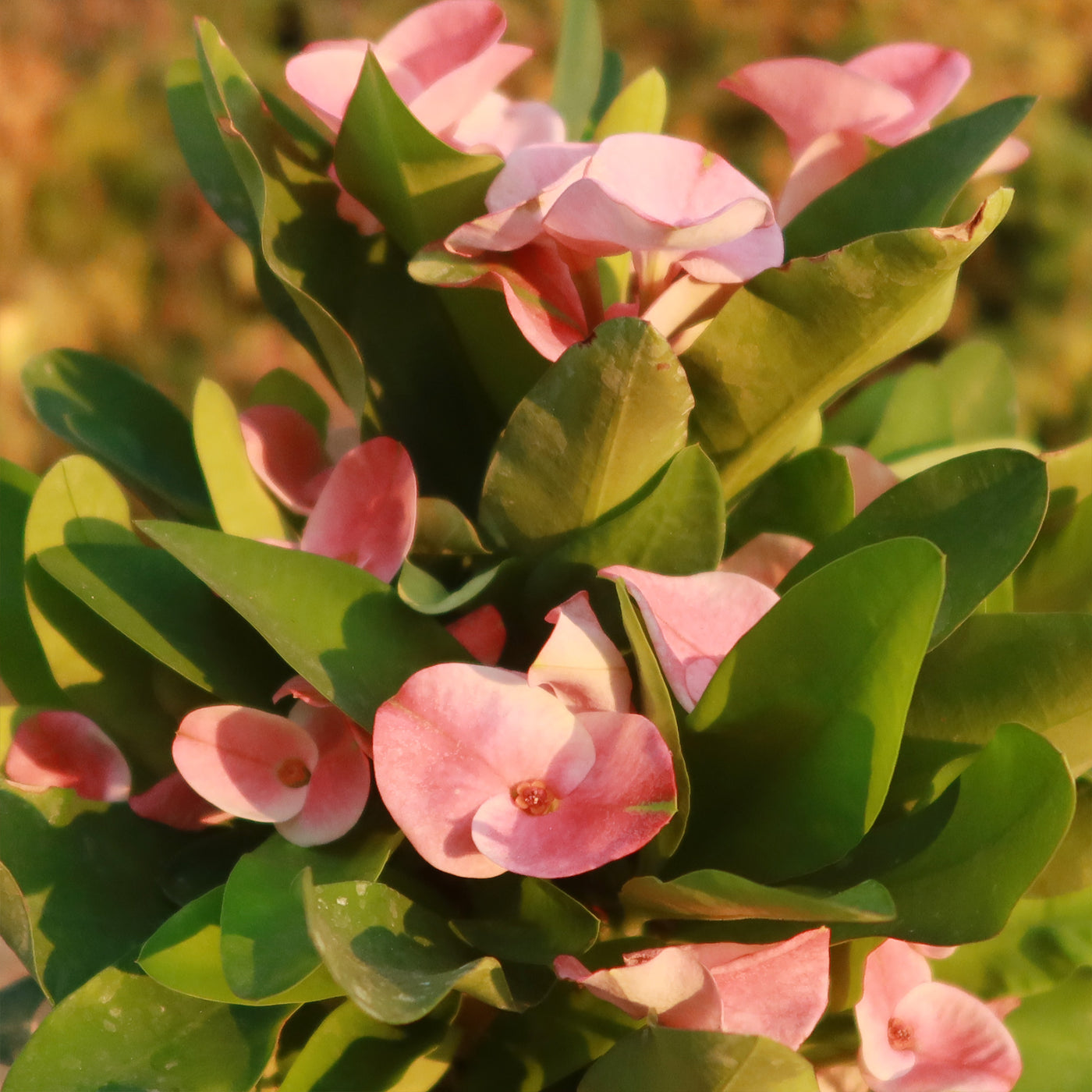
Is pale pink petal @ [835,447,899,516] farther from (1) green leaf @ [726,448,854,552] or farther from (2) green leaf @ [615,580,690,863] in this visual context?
(2) green leaf @ [615,580,690,863]

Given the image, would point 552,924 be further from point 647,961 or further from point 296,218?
point 296,218

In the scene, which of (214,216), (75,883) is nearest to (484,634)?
(75,883)

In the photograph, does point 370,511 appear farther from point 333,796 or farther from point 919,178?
point 919,178

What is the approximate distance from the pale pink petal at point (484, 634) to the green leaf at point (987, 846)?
141 millimetres

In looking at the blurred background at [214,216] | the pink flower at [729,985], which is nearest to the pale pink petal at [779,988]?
the pink flower at [729,985]

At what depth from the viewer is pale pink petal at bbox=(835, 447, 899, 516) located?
1.37 feet

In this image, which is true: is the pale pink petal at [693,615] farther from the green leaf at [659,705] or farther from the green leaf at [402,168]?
the green leaf at [402,168]

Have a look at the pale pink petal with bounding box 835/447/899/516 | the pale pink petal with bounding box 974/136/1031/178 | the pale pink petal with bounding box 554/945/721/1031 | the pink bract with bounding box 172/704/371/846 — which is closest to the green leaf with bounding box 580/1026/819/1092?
the pale pink petal with bounding box 554/945/721/1031

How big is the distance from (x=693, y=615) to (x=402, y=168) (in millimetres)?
172

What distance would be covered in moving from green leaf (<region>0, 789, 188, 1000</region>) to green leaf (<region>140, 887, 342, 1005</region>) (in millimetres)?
37

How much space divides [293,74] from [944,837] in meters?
0.32

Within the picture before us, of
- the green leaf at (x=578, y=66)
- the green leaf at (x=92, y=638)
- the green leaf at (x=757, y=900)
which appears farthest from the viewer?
the green leaf at (x=578, y=66)

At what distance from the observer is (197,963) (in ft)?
1.03

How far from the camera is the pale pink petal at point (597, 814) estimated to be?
0.29 m
